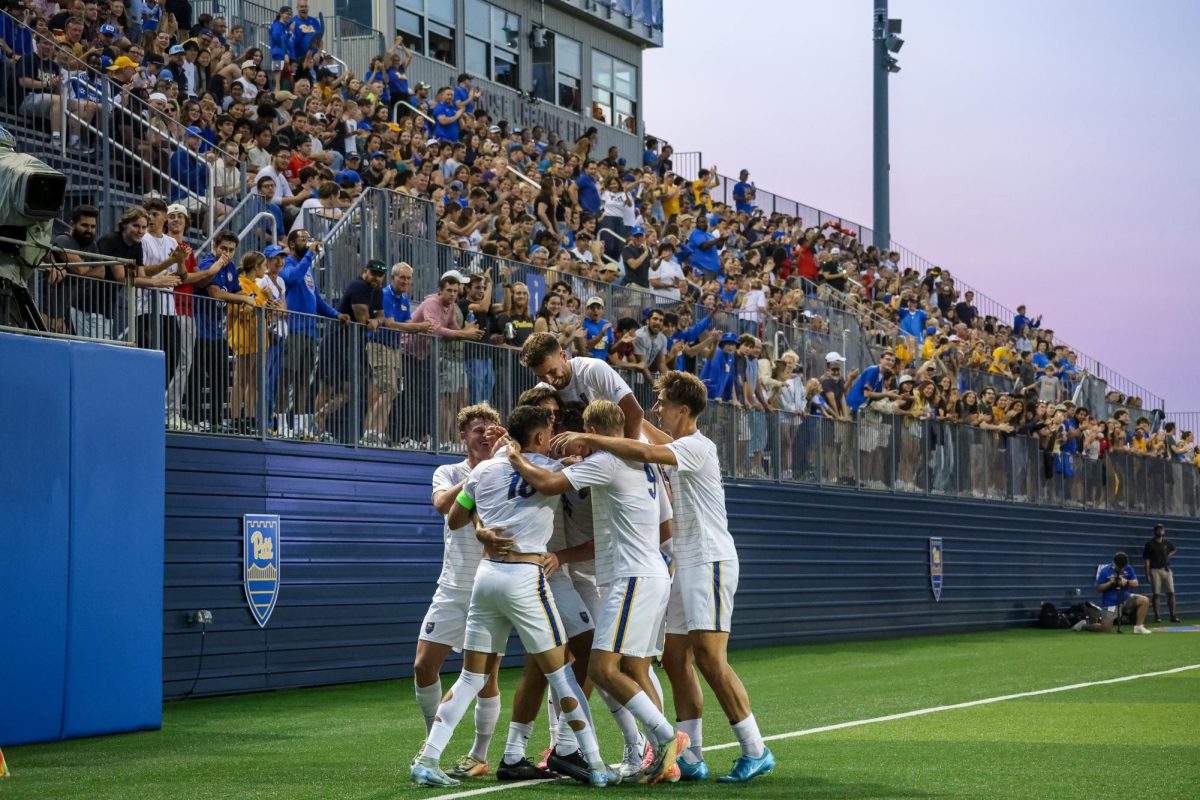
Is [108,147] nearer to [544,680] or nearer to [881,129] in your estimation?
[544,680]

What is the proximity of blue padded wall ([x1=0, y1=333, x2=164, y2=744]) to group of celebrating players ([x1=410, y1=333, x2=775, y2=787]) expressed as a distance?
3703 mm

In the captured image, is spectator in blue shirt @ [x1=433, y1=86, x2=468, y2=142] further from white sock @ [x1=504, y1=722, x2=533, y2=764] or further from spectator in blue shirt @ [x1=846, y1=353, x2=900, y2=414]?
white sock @ [x1=504, y1=722, x2=533, y2=764]

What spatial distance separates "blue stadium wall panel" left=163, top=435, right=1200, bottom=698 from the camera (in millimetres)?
14961

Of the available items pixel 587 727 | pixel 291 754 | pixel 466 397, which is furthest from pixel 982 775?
pixel 466 397

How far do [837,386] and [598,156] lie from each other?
14.6 metres

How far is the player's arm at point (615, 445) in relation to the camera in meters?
8.98

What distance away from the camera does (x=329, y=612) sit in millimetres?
16484

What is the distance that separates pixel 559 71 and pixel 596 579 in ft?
97.5

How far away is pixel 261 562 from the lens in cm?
1572

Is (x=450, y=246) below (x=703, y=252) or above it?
below

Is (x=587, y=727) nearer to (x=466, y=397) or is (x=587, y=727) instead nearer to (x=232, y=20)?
(x=466, y=397)

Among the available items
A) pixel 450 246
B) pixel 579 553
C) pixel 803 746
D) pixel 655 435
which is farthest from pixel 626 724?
pixel 450 246

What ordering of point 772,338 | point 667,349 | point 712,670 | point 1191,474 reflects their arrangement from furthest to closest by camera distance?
1. point 1191,474
2. point 772,338
3. point 667,349
4. point 712,670

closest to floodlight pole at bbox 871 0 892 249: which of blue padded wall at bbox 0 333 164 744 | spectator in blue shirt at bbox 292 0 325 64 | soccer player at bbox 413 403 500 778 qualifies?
spectator in blue shirt at bbox 292 0 325 64
